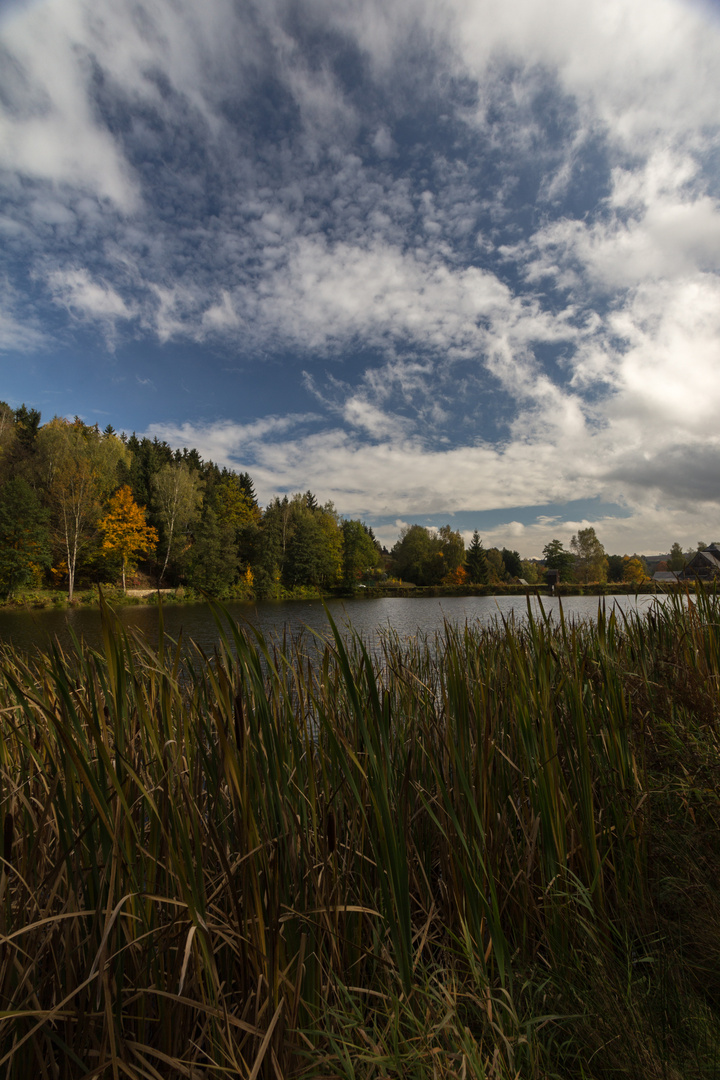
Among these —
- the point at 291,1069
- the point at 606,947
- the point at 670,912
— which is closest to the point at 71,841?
the point at 291,1069

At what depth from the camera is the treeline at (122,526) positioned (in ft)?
90.8

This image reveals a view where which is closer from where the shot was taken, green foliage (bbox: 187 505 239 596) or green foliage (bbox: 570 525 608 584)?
green foliage (bbox: 187 505 239 596)

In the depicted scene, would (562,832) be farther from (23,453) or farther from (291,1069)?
(23,453)

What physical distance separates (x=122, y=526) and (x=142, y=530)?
168 cm

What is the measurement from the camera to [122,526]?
33062mm

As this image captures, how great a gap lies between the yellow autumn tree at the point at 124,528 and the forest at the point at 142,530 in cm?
7

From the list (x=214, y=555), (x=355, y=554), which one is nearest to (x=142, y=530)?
(x=214, y=555)

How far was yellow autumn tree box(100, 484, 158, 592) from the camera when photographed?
3250 centimetres

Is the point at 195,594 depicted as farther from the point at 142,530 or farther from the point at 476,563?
the point at 476,563

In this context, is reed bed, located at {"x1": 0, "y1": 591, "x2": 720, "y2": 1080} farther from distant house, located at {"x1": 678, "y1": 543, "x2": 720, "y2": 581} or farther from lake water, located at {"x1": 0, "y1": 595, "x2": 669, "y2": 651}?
distant house, located at {"x1": 678, "y1": 543, "x2": 720, "y2": 581}

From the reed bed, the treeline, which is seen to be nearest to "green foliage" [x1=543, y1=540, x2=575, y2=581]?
the treeline

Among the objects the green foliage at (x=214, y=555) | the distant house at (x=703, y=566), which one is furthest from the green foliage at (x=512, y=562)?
the distant house at (x=703, y=566)

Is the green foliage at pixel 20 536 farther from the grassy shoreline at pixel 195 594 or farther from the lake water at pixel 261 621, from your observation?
the lake water at pixel 261 621

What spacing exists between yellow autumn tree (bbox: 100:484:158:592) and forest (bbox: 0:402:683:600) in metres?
0.07
